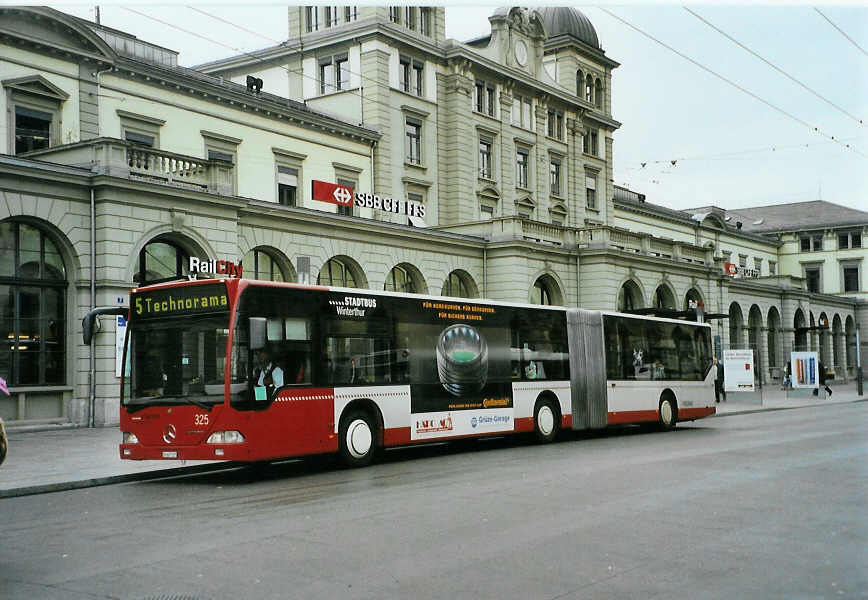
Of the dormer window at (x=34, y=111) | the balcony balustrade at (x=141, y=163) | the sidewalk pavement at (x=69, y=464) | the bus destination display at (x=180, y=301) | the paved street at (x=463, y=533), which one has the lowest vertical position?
the paved street at (x=463, y=533)

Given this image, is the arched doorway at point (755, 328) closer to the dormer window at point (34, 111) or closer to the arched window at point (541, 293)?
the arched window at point (541, 293)

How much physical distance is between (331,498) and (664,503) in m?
4.32

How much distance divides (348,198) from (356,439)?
18.5 metres

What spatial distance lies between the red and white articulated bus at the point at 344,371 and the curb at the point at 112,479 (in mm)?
454

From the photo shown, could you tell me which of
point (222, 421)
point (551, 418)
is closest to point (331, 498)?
point (222, 421)

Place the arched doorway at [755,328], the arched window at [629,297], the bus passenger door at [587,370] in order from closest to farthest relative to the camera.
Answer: the bus passenger door at [587,370]
the arched window at [629,297]
the arched doorway at [755,328]

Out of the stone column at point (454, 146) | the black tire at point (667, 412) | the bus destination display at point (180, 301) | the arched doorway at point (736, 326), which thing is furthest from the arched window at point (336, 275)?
the arched doorway at point (736, 326)

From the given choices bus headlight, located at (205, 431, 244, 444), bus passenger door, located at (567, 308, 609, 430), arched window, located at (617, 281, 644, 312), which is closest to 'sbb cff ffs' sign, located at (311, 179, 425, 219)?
bus passenger door, located at (567, 308, 609, 430)

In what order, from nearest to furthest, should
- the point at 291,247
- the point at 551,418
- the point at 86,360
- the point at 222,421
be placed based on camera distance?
the point at 222,421 → the point at 551,418 → the point at 86,360 → the point at 291,247

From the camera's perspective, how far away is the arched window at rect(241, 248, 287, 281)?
29875mm

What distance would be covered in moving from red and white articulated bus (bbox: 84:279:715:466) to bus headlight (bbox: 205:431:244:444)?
16mm

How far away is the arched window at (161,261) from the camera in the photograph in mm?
25922

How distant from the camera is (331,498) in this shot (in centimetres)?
1216

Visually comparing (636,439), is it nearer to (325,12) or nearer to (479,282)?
(479,282)
